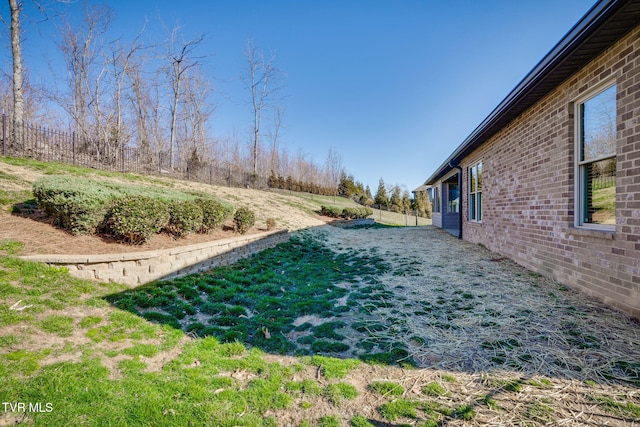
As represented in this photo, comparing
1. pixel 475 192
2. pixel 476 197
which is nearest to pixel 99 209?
pixel 476 197

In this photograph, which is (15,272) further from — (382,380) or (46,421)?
(382,380)

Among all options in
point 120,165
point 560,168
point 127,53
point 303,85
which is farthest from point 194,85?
point 560,168

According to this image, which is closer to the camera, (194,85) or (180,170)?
(180,170)

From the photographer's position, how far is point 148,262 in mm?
4199

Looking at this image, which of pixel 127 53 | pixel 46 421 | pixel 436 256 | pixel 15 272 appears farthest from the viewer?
pixel 127 53

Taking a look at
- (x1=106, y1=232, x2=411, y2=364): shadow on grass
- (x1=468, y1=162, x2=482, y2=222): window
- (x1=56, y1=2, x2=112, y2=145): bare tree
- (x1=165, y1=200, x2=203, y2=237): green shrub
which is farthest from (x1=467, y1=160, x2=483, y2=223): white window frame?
(x1=56, y1=2, x2=112, y2=145): bare tree

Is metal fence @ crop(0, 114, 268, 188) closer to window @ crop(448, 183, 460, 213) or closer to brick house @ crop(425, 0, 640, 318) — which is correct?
brick house @ crop(425, 0, 640, 318)

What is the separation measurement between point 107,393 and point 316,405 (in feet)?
5.02

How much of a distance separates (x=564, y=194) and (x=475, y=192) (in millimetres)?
4964

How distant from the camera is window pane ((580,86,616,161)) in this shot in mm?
3426

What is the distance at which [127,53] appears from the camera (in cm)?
1619

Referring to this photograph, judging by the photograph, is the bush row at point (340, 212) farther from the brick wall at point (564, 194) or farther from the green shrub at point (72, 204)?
the green shrub at point (72, 204)

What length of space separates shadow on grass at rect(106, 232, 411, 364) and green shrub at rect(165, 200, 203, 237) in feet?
3.68

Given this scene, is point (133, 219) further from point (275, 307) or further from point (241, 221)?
point (241, 221)
